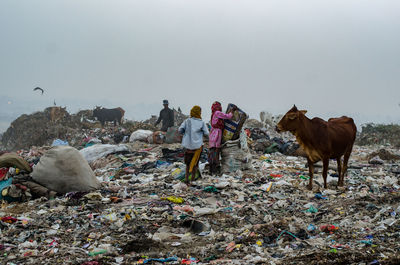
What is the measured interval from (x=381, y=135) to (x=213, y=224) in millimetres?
15835

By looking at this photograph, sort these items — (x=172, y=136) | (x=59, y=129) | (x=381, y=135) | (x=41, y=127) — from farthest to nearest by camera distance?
(x=41, y=127) → (x=381, y=135) → (x=59, y=129) → (x=172, y=136)

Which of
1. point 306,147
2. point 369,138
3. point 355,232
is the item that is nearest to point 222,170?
point 306,147

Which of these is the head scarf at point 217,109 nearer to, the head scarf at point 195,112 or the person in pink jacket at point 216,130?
the person in pink jacket at point 216,130

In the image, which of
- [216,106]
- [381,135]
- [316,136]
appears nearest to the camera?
[316,136]

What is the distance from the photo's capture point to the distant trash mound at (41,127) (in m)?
16.4

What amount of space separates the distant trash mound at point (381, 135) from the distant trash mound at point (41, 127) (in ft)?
47.6

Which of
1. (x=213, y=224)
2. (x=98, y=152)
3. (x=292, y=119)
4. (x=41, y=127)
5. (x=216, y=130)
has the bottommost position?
(x=213, y=224)

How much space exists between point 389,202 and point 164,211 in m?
3.08

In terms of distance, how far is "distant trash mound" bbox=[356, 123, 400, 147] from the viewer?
15.9 meters

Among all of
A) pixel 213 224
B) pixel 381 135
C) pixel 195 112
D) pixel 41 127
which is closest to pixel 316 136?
pixel 195 112

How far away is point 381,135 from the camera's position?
1706 cm

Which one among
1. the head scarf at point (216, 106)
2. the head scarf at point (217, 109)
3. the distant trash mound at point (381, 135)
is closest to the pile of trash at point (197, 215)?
the head scarf at point (217, 109)

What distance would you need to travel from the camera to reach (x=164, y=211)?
15.4 ft

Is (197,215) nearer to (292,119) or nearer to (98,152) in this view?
(292,119)
